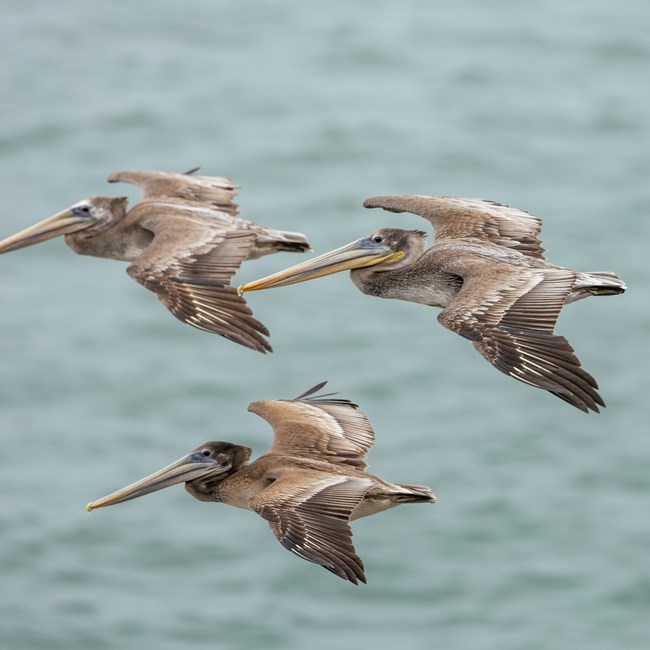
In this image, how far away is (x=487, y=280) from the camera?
1153cm

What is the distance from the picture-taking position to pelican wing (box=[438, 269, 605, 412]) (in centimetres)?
1045

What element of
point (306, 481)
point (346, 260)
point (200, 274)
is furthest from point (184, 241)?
point (306, 481)

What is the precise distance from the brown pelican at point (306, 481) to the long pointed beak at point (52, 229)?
265 centimetres

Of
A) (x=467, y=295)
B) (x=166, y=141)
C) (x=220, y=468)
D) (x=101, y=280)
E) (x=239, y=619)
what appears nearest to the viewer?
(x=467, y=295)

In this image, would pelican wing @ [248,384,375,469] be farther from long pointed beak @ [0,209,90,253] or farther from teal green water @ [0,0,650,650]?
teal green water @ [0,0,650,650]

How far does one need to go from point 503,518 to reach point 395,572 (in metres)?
1.89

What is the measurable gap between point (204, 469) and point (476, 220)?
108 inches

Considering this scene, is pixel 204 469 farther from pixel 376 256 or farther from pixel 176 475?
pixel 376 256

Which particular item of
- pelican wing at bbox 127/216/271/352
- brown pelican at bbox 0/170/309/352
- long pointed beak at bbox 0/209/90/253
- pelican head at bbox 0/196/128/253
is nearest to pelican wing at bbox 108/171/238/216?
brown pelican at bbox 0/170/309/352

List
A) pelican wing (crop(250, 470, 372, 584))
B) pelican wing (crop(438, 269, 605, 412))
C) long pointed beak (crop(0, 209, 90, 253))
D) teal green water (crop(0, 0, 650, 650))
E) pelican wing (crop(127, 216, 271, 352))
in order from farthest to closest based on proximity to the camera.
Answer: teal green water (crop(0, 0, 650, 650)) → long pointed beak (crop(0, 209, 90, 253)) → pelican wing (crop(127, 216, 271, 352)) → pelican wing (crop(438, 269, 605, 412)) → pelican wing (crop(250, 470, 372, 584))

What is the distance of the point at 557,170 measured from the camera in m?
29.0

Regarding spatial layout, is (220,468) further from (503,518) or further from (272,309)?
(272,309)

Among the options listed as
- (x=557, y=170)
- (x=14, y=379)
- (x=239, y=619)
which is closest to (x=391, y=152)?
(x=557, y=170)


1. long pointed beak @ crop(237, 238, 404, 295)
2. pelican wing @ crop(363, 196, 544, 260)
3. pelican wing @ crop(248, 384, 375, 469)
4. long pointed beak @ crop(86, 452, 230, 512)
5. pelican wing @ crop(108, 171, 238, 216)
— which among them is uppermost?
pelican wing @ crop(363, 196, 544, 260)
